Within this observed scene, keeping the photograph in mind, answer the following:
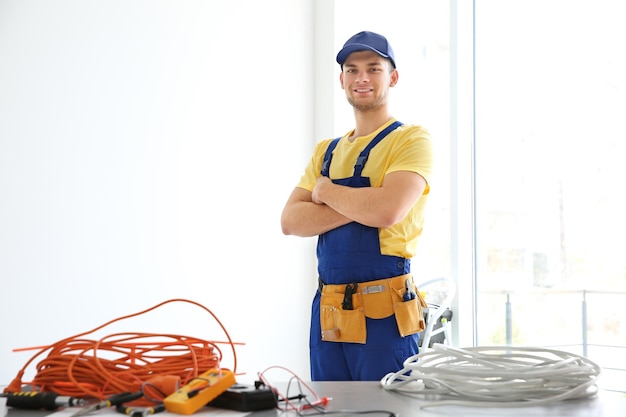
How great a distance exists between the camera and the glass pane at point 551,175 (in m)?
3.43

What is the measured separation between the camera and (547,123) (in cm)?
365

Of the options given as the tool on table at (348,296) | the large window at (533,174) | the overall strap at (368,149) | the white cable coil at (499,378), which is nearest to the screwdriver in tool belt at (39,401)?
the white cable coil at (499,378)

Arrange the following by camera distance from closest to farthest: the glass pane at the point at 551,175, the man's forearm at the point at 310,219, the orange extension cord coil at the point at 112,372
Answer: the orange extension cord coil at the point at 112,372, the man's forearm at the point at 310,219, the glass pane at the point at 551,175

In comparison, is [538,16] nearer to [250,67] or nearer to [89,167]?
[250,67]

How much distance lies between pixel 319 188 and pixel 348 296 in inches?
14.5

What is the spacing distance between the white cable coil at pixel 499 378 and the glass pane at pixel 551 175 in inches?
92.4

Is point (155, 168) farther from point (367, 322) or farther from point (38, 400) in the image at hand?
point (38, 400)

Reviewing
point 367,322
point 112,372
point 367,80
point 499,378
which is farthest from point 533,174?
point 112,372

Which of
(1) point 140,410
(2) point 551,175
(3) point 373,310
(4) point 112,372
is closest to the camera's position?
(1) point 140,410

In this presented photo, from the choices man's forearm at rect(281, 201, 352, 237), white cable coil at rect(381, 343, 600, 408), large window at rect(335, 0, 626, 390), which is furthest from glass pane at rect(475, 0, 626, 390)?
white cable coil at rect(381, 343, 600, 408)

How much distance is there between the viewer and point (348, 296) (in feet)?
7.23

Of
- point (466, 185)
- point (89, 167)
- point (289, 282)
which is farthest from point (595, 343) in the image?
point (89, 167)

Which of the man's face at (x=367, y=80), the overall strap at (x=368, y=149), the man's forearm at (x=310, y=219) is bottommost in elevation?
the man's forearm at (x=310, y=219)

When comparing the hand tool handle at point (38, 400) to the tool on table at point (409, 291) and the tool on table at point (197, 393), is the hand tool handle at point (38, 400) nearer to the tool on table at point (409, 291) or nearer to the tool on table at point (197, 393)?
the tool on table at point (197, 393)
